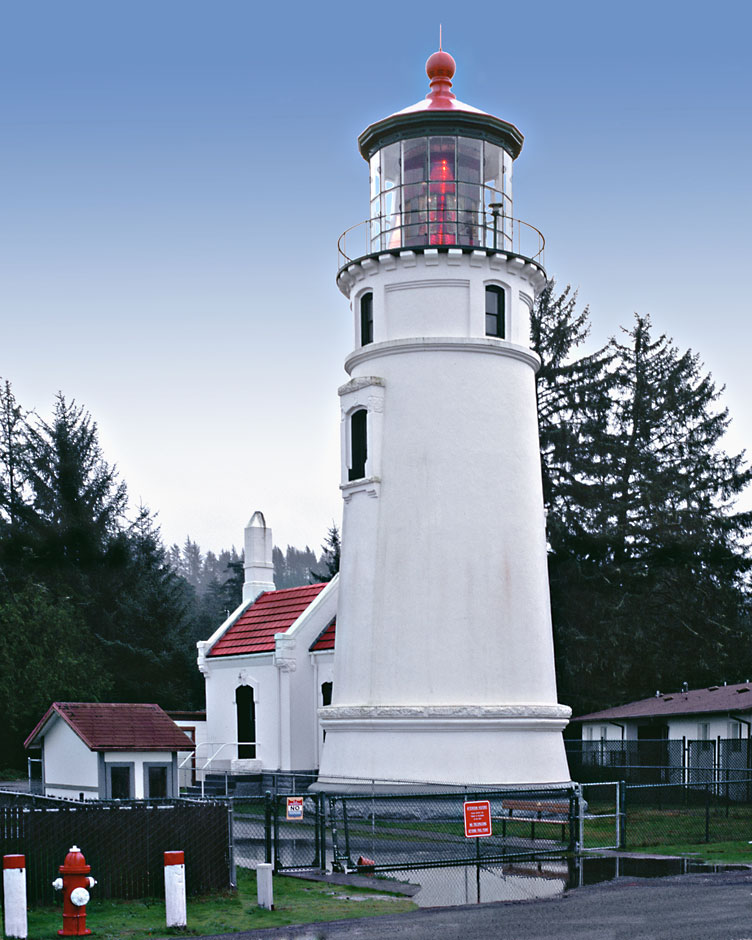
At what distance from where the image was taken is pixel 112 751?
25281mm

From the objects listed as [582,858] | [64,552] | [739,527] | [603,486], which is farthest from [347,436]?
[64,552]

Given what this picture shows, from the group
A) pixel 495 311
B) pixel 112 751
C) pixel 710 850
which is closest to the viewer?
pixel 710 850

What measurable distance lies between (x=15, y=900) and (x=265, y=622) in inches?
972

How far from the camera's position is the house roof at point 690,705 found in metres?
33.9

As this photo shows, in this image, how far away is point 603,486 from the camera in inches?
1939

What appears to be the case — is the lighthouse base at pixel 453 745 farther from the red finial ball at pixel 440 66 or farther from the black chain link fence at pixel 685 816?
the red finial ball at pixel 440 66

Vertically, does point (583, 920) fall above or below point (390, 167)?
below

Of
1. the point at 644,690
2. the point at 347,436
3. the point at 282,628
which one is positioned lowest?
the point at 644,690

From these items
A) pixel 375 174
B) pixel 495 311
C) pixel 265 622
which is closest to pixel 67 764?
pixel 265 622

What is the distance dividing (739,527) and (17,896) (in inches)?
1651

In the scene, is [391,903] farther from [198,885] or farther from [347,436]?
[347,436]

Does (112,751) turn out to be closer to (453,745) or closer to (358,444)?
(453,745)

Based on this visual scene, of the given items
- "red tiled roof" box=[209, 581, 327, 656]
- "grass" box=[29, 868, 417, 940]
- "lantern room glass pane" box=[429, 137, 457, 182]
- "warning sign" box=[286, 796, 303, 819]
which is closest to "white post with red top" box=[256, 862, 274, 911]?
"grass" box=[29, 868, 417, 940]

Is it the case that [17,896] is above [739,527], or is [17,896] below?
below
